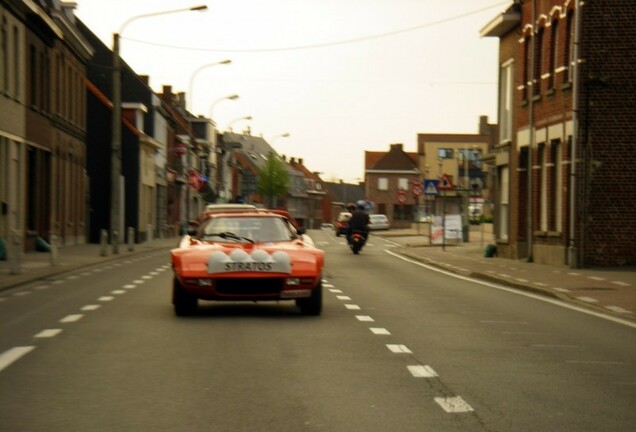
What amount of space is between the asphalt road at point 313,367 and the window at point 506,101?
24654 millimetres

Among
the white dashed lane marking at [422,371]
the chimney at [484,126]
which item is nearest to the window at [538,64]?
the white dashed lane marking at [422,371]

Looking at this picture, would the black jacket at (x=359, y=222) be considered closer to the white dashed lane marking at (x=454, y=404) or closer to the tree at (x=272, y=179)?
the white dashed lane marking at (x=454, y=404)

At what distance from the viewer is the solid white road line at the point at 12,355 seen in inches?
431

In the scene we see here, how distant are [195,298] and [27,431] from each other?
27.2 ft

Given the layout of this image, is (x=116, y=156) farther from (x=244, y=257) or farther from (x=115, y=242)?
(x=244, y=257)

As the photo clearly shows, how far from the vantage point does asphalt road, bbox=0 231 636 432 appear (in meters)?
8.24

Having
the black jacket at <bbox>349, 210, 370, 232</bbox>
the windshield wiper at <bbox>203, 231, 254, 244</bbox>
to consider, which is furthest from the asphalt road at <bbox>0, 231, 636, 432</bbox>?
the black jacket at <bbox>349, 210, 370, 232</bbox>

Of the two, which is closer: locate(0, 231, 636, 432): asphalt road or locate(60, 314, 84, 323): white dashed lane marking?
locate(0, 231, 636, 432): asphalt road

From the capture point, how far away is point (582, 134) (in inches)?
1278

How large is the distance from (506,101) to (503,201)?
3.32m

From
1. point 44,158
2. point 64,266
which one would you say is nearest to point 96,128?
point 44,158

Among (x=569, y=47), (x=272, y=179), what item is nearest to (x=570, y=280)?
(x=569, y=47)

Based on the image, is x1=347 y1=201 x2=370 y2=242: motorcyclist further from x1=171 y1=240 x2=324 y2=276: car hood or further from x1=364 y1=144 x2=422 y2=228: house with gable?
x1=364 y1=144 x2=422 y2=228: house with gable

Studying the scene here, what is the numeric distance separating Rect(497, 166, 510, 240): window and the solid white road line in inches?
1265
